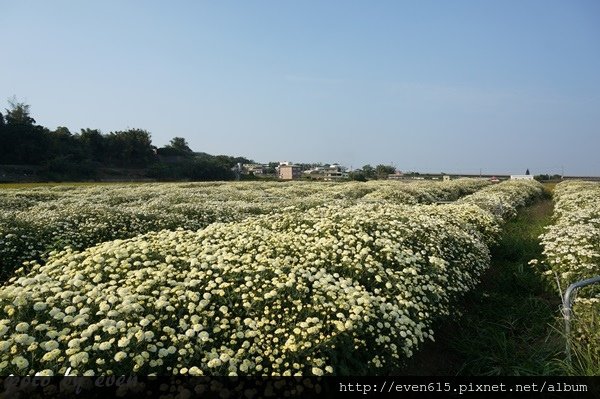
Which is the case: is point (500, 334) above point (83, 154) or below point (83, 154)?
below

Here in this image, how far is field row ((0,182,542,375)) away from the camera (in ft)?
10.4

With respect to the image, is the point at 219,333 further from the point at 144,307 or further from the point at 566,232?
the point at 566,232

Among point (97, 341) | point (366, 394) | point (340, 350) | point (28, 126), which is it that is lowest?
point (366, 394)

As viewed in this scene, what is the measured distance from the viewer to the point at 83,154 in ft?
198

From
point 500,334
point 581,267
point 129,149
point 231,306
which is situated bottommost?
point 500,334

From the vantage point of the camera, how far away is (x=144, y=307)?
12.3ft

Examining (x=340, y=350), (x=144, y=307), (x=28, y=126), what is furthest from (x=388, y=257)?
(x=28, y=126)

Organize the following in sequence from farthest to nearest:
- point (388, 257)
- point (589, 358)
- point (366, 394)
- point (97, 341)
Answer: point (388, 257)
point (589, 358)
point (366, 394)
point (97, 341)

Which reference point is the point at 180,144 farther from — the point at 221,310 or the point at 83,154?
the point at 221,310

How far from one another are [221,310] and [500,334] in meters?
3.94

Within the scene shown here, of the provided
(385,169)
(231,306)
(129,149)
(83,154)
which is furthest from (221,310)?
(385,169)

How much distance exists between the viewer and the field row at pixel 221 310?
3.16 metres

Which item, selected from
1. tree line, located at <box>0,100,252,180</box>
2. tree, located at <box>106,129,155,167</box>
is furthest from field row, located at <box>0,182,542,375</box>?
tree, located at <box>106,129,155,167</box>

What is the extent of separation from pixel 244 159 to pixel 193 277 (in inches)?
5891
